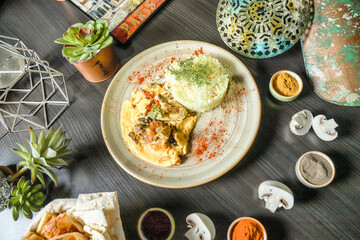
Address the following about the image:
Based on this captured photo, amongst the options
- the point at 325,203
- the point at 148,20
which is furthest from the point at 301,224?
the point at 148,20

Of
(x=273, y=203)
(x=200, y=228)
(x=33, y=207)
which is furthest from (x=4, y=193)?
(x=273, y=203)

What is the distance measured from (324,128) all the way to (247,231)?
2.42 feet

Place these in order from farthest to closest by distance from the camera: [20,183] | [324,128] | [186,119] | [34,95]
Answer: [34,95] → [186,119] → [20,183] → [324,128]

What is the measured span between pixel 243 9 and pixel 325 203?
124 cm

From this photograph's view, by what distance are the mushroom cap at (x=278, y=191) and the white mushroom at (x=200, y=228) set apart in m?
0.33

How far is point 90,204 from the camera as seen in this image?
138cm

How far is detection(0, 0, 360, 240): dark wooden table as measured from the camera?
1.39m

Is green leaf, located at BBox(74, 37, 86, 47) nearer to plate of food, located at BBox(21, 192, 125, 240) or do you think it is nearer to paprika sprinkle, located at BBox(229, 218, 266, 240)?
plate of food, located at BBox(21, 192, 125, 240)

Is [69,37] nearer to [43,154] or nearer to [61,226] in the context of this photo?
[43,154]

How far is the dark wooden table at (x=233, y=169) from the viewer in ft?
4.56

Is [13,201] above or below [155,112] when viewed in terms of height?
above

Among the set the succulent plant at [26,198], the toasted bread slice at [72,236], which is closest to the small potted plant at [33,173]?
the succulent plant at [26,198]

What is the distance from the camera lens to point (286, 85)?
5.08ft

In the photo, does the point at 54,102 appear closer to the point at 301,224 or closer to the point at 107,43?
the point at 107,43
